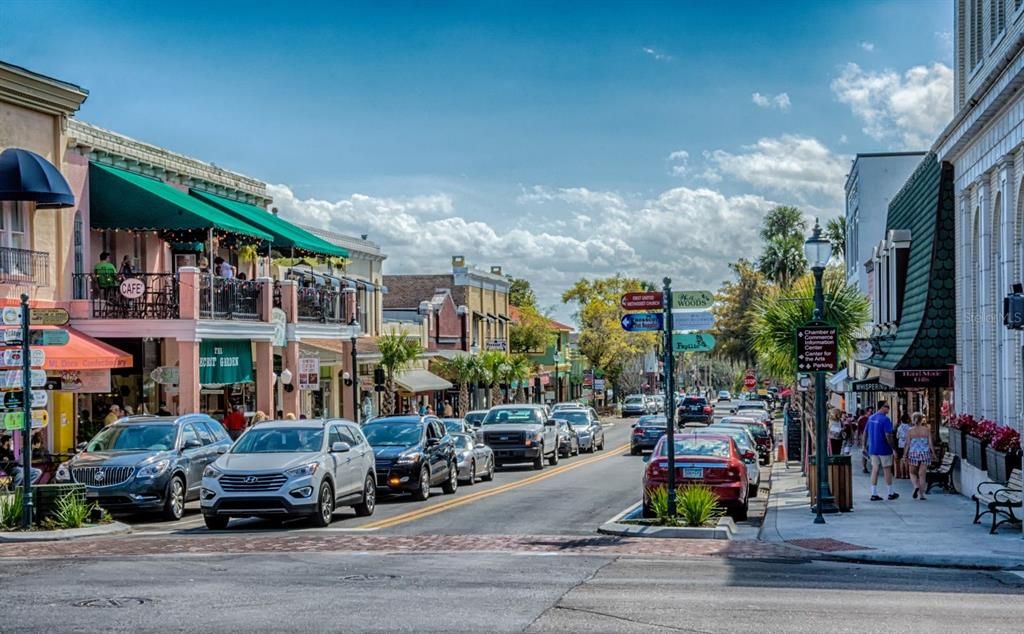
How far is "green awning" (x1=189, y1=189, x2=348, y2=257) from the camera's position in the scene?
36656 mm

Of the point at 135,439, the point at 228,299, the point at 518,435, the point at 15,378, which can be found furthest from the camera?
the point at 518,435

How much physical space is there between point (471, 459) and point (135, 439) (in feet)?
30.8

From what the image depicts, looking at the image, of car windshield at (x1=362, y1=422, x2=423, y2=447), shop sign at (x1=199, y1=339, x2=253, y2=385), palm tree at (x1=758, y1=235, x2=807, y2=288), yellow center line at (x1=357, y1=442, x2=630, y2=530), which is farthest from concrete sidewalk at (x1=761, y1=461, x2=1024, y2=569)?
palm tree at (x1=758, y1=235, x2=807, y2=288)

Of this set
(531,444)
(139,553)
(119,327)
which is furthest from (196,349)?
(139,553)

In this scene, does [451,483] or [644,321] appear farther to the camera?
[451,483]

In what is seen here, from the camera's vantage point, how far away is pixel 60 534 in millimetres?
19172

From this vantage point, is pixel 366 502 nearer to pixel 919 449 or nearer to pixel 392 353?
pixel 919 449

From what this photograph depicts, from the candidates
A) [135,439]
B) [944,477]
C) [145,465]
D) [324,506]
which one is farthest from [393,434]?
[944,477]

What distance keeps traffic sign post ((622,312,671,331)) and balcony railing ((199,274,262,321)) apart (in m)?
14.1

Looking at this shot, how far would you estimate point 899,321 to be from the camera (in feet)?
106

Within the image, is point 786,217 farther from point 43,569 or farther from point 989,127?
point 43,569

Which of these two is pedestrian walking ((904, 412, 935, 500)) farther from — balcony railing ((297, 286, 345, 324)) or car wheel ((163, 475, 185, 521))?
balcony railing ((297, 286, 345, 324))

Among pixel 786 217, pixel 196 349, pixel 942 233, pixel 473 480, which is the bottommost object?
pixel 473 480

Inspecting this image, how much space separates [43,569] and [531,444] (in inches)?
886
